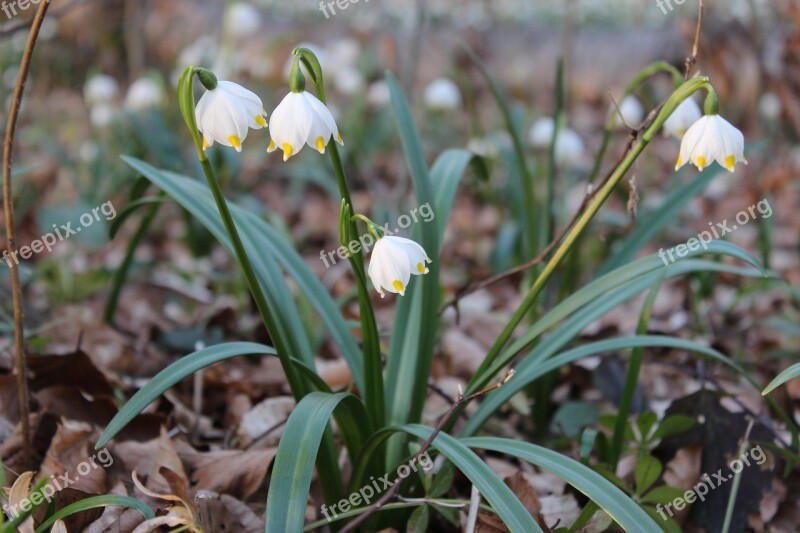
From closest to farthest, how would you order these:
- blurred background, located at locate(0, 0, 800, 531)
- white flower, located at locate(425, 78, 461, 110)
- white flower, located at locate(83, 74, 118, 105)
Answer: blurred background, located at locate(0, 0, 800, 531)
white flower, located at locate(425, 78, 461, 110)
white flower, located at locate(83, 74, 118, 105)

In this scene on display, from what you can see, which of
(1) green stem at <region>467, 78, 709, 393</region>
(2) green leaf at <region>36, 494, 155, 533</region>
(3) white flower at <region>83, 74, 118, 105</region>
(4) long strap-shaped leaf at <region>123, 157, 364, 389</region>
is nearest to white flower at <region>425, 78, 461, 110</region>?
(3) white flower at <region>83, 74, 118, 105</region>

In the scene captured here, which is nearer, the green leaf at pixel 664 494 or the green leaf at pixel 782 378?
the green leaf at pixel 782 378

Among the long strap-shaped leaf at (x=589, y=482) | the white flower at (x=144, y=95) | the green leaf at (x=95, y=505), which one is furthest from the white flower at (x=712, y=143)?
the white flower at (x=144, y=95)

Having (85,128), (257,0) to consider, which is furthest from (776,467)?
(257,0)

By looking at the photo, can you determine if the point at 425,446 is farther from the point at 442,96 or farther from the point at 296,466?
the point at 442,96

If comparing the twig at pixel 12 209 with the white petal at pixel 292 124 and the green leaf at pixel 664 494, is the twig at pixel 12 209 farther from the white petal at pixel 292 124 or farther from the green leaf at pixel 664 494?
the green leaf at pixel 664 494

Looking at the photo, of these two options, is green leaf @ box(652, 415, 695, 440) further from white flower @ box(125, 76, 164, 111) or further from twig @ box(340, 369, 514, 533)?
white flower @ box(125, 76, 164, 111)

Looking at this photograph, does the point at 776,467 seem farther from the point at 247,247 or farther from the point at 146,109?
the point at 146,109
